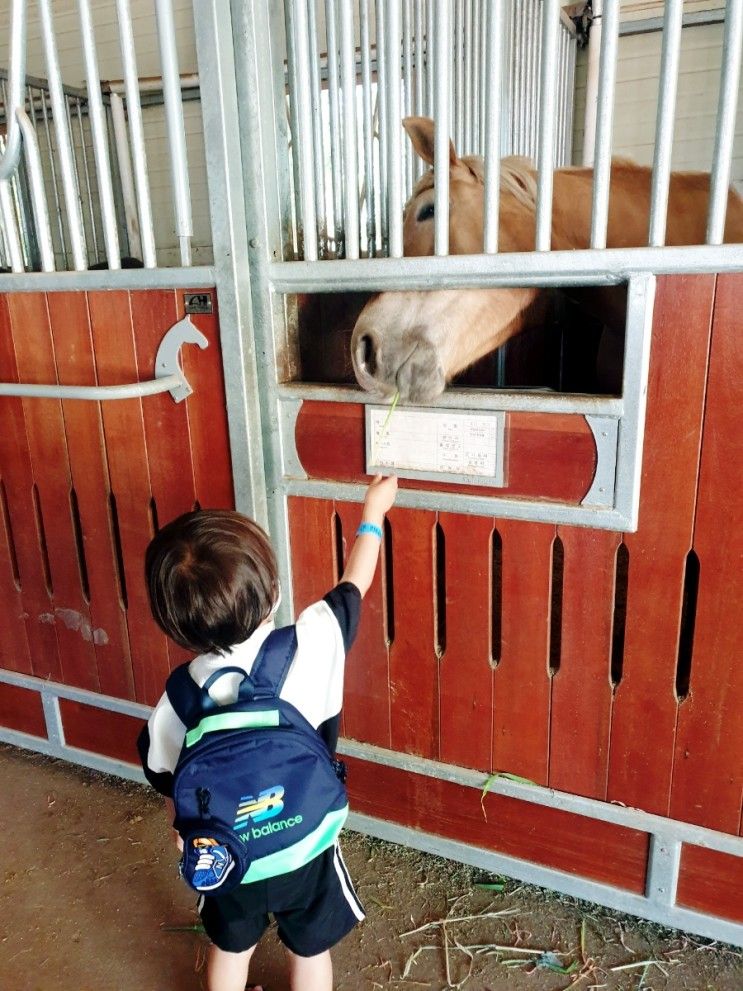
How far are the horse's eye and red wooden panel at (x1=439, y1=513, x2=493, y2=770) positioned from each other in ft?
2.17

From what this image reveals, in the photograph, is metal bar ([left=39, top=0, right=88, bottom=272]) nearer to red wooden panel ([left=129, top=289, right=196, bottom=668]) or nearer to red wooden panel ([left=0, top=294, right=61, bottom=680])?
red wooden panel ([left=129, top=289, right=196, bottom=668])

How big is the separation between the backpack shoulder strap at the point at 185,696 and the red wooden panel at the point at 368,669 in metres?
0.56

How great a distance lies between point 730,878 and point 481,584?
0.77m

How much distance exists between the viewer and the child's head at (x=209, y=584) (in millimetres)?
1061

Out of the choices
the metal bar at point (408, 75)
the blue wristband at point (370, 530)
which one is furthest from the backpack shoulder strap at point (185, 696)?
the metal bar at point (408, 75)

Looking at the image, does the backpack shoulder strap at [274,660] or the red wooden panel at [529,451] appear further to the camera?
the red wooden panel at [529,451]

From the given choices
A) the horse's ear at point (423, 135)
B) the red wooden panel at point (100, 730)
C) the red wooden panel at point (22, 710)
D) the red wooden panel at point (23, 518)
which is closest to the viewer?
the horse's ear at point (423, 135)

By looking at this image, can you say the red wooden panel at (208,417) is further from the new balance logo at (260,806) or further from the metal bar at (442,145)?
the new balance logo at (260,806)

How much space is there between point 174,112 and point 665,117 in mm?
972

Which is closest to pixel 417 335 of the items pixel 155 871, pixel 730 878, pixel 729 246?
pixel 729 246

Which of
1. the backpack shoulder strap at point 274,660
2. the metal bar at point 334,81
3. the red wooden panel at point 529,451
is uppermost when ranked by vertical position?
the metal bar at point 334,81

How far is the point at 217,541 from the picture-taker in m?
1.09

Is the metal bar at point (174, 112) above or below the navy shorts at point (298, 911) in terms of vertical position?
above

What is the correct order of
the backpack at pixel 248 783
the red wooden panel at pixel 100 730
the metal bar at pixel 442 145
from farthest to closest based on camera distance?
the red wooden panel at pixel 100 730
the metal bar at pixel 442 145
the backpack at pixel 248 783
